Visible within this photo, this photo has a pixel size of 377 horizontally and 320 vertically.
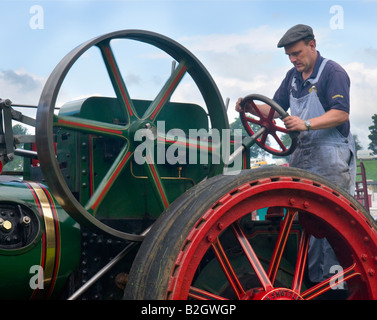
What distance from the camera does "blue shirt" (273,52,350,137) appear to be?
289 centimetres

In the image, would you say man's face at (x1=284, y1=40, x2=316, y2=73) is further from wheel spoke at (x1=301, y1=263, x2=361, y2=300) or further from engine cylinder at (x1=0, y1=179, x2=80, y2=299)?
engine cylinder at (x1=0, y1=179, x2=80, y2=299)

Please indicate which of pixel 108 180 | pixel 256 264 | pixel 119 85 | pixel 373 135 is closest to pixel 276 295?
pixel 256 264

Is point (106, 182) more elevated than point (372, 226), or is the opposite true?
point (106, 182)

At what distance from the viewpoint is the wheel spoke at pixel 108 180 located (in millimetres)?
2090

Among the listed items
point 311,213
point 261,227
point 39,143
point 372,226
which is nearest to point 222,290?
point 261,227

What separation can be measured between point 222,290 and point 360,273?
603 mm

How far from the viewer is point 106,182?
2131 millimetres

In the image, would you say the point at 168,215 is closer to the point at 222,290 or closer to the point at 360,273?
the point at 222,290

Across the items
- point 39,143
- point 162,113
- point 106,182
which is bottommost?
point 106,182

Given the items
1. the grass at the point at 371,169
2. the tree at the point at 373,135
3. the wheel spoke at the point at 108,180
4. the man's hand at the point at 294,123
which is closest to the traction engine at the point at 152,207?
the wheel spoke at the point at 108,180

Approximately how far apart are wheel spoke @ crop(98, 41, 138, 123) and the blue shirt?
1.23m

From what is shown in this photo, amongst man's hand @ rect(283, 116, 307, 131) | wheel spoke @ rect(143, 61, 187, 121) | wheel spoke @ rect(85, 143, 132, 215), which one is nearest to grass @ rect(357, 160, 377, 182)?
man's hand @ rect(283, 116, 307, 131)
